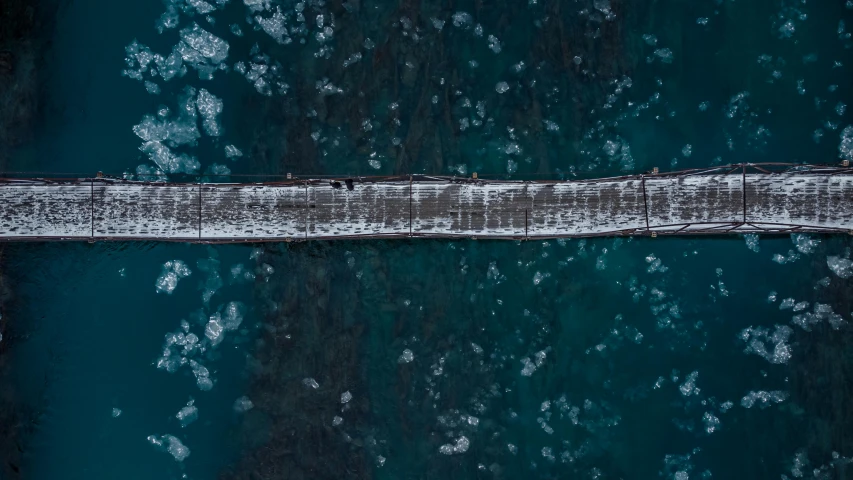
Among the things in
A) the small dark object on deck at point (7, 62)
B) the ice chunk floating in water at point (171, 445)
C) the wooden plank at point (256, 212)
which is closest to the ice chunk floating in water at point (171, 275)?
the wooden plank at point (256, 212)

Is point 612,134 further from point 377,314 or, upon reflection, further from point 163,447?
point 163,447

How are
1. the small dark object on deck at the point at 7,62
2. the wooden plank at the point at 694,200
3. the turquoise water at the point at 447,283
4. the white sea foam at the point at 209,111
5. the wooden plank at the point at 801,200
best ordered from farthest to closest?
the small dark object on deck at the point at 7,62
the white sea foam at the point at 209,111
the turquoise water at the point at 447,283
the wooden plank at the point at 694,200
the wooden plank at the point at 801,200

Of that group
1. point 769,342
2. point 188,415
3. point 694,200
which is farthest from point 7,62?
point 769,342

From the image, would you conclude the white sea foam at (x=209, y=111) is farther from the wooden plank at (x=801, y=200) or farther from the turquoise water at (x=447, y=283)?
the wooden plank at (x=801, y=200)

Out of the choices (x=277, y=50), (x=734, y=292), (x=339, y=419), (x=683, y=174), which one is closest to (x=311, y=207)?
(x=277, y=50)

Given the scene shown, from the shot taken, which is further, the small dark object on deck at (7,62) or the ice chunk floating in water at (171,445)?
the small dark object on deck at (7,62)

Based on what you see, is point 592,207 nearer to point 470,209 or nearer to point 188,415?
point 470,209
